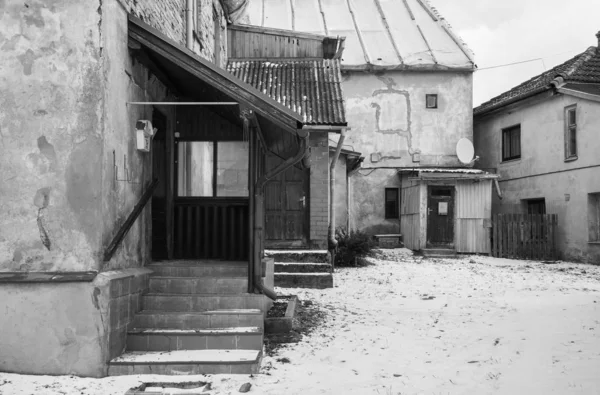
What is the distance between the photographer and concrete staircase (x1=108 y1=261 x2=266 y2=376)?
511 cm

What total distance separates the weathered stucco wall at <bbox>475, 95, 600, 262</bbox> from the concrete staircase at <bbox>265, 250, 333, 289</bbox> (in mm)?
8698

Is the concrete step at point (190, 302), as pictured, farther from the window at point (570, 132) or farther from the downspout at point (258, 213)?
the window at point (570, 132)

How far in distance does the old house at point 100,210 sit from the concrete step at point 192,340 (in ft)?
0.03

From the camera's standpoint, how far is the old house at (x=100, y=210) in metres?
4.91

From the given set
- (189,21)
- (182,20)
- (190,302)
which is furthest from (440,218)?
(190,302)

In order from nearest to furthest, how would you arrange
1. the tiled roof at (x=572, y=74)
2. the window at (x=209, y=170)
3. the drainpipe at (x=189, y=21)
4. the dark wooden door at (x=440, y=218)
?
the window at (x=209, y=170) < the drainpipe at (x=189, y=21) < the tiled roof at (x=572, y=74) < the dark wooden door at (x=440, y=218)

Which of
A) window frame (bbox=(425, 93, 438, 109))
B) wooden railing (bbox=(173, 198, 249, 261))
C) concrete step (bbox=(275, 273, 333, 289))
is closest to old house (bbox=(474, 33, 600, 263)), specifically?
window frame (bbox=(425, 93, 438, 109))

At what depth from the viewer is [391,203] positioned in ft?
65.7

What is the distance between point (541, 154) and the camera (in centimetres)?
1719

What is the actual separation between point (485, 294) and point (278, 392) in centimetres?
618

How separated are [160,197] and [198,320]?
242 centimetres

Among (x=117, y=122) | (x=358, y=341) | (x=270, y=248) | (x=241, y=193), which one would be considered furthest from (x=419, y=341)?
(x=270, y=248)

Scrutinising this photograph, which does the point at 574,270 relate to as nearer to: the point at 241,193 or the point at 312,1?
the point at 241,193

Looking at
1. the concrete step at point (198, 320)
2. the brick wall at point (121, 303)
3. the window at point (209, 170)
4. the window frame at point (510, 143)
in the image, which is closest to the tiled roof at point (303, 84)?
the window at point (209, 170)
